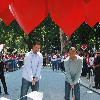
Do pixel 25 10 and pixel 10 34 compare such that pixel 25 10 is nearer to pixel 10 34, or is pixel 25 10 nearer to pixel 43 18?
pixel 43 18

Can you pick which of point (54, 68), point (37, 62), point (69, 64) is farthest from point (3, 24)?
point (54, 68)

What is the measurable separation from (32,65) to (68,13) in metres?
7.51

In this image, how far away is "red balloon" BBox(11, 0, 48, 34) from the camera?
1479 mm

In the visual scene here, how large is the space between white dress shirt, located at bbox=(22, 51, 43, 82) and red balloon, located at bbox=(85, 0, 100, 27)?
7184 millimetres

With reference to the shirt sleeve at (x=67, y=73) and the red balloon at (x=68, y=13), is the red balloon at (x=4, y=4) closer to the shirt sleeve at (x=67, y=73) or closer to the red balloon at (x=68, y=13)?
the red balloon at (x=68, y=13)

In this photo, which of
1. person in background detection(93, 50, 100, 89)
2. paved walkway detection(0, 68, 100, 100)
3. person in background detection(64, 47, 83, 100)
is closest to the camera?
person in background detection(64, 47, 83, 100)

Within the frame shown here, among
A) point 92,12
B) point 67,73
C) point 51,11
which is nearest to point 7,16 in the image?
point 51,11

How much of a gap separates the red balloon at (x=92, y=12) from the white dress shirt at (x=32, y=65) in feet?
23.6

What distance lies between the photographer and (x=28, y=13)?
58.9 inches

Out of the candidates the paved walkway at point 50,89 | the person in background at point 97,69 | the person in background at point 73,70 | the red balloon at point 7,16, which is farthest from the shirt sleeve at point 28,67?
the person in background at point 97,69

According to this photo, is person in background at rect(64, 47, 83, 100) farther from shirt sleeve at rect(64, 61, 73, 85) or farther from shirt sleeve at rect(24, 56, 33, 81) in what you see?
shirt sleeve at rect(24, 56, 33, 81)

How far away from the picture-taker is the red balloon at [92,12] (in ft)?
4.99

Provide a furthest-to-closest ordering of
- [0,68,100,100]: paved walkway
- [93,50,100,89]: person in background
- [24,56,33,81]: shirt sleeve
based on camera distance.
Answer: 1. [93,50,100,89]: person in background
2. [0,68,100,100]: paved walkway
3. [24,56,33,81]: shirt sleeve

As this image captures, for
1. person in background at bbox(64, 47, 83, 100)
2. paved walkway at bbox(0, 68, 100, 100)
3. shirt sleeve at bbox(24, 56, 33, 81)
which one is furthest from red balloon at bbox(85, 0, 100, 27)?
paved walkway at bbox(0, 68, 100, 100)
